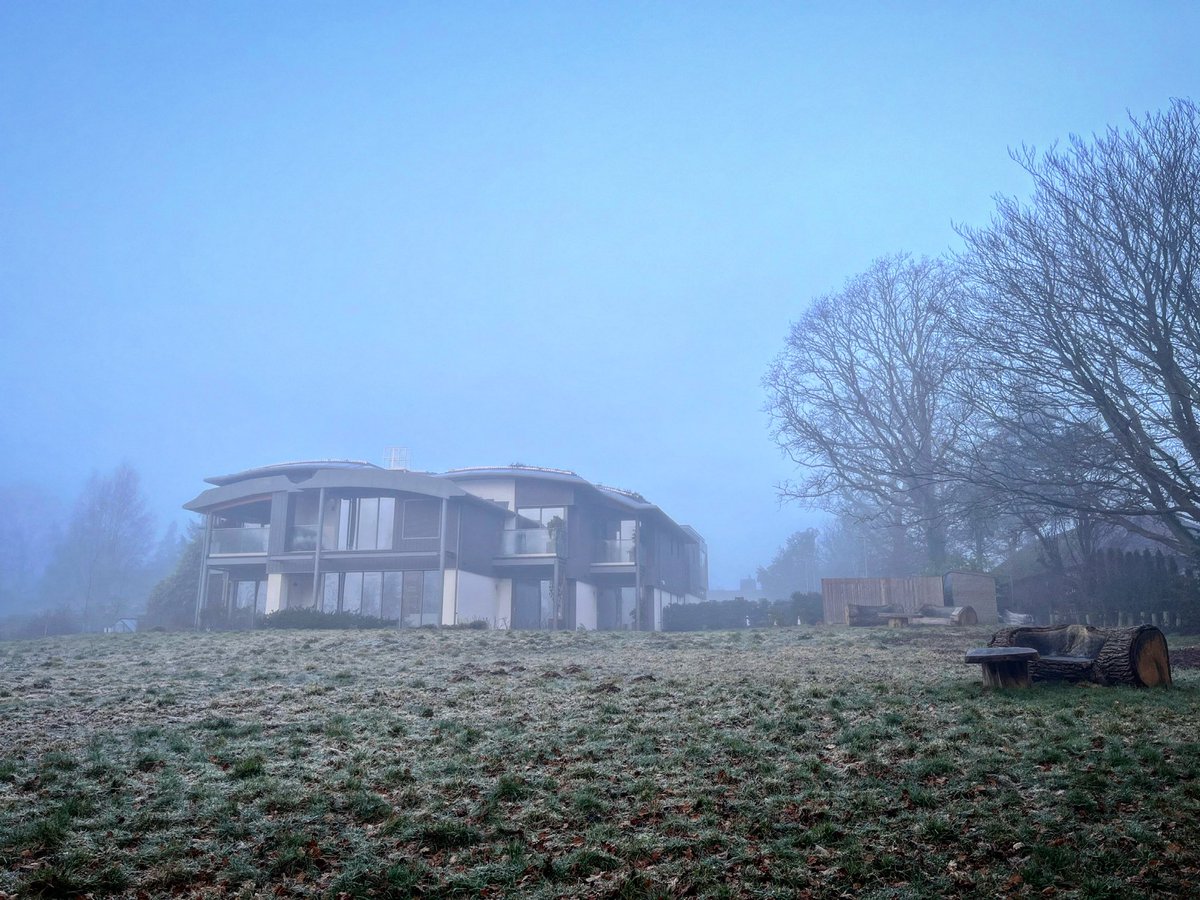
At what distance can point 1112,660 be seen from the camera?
11164 mm

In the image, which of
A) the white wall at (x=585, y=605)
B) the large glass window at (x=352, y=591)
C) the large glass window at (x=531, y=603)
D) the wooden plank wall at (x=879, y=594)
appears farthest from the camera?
the white wall at (x=585, y=605)

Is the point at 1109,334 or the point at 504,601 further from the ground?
the point at 1109,334

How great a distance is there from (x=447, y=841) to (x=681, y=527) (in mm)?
42407

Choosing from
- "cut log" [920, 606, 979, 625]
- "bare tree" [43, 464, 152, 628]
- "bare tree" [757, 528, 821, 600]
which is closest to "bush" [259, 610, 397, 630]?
"cut log" [920, 606, 979, 625]

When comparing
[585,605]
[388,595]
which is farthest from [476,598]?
[585,605]

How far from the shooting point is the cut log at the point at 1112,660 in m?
11.0

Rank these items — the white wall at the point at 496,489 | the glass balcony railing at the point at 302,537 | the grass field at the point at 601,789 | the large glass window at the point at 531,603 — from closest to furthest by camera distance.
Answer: the grass field at the point at 601,789, the glass balcony railing at the point at 302,537, the white wall at the point at 496,489, the large glass window at the point at 531,603

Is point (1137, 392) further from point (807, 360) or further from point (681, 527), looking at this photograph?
point (681, 527)

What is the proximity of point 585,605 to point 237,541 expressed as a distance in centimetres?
1411

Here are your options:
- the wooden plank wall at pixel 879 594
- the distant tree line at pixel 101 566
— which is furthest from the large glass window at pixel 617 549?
the distant tree line at pixel 101 566

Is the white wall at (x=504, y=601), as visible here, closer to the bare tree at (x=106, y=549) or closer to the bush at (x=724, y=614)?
the bush at (x=724, y=614)

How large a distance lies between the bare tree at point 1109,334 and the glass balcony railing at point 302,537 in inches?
977

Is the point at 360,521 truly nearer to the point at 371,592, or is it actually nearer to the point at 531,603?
the point at 371,592

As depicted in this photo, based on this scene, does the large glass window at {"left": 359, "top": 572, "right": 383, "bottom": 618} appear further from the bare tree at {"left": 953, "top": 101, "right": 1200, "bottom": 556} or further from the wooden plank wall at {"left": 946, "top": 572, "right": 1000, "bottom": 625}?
the bare tree at {"left": 953, "top": 101, "right": 1200, "bottom": 556}
